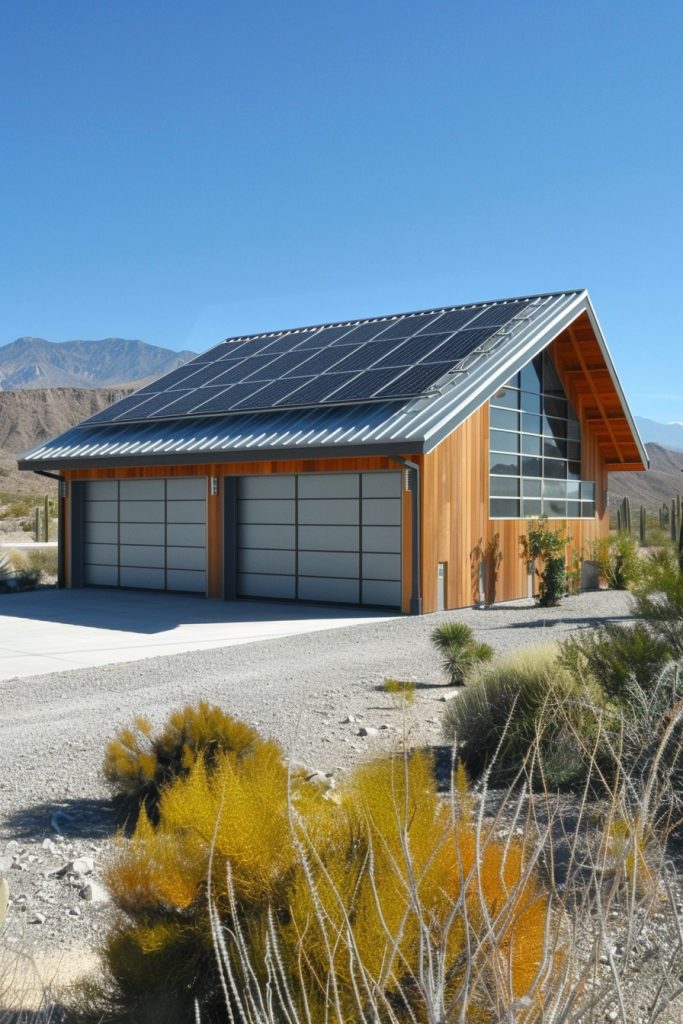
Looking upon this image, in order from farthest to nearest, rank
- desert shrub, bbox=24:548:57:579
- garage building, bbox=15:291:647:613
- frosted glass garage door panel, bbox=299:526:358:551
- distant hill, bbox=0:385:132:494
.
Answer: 1. distant hill, bbox=0:385:132:494
2. desert shrub, bbox=24:548:57:579
3. frosted glass garage door panel, bbox=299:526:358:551
4. garage building, bbox=15:291:647:613

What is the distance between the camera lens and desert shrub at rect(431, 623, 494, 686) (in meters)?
11.8

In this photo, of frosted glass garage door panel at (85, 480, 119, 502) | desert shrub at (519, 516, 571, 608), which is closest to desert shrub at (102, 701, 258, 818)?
desert shrub at (519, 516, 571, 608)

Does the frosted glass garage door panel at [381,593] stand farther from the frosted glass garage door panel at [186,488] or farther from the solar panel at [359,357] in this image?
the solar panel at [359,357]

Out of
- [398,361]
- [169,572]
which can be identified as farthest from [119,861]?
[169,572]

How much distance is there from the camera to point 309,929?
3.44m

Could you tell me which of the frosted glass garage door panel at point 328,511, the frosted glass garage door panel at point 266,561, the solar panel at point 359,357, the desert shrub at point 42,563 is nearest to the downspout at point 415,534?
the frosted glass garage door panel at point 328,511

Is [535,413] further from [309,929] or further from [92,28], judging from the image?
[309,929]

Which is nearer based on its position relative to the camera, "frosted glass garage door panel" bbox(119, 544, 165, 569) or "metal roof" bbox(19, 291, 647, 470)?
"metal roof" bbox(19, 291, 647, 470)

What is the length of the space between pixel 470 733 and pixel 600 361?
18.2 metres

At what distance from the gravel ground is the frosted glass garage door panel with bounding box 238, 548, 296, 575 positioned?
4.22 meters

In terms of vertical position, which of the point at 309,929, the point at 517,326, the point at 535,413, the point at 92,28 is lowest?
the point at 309,929

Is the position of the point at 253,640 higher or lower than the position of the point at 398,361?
lower

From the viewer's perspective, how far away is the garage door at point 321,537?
20.0 metres

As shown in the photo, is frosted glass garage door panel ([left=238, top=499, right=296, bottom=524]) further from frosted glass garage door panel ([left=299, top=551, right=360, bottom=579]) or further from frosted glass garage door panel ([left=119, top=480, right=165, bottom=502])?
frosted glass garage door panel ([left=119, top=480, right=165, bottom=502])
